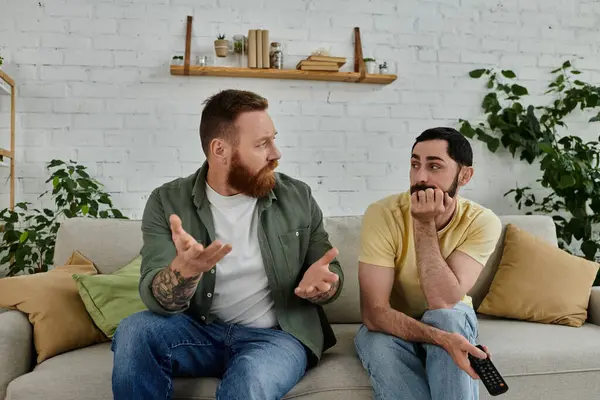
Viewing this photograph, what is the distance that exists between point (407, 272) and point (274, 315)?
441mm

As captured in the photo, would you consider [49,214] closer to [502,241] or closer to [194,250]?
[194,250]

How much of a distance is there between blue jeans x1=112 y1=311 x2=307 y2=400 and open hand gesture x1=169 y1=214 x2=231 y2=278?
0.82 feet

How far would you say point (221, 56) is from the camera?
11.3 feet

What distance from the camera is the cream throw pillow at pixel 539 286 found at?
92.4 inches

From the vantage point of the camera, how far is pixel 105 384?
5.80 feet

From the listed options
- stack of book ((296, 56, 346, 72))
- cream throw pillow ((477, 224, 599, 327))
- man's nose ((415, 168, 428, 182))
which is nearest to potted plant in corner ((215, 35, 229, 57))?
stack of book ((296, 56, 346, 72))

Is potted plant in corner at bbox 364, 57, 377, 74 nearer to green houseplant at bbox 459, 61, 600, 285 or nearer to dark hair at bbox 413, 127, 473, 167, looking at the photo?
green houseplant at bbox 459, 61, 600, 285

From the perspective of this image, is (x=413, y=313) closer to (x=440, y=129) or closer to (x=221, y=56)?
(x=440, y=129)

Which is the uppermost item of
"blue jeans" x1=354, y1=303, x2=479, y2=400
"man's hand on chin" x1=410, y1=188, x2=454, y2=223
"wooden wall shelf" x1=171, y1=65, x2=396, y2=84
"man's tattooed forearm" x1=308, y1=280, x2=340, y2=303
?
"wooden wall shelf" x1=171, y1=65, x2=396, y2=84

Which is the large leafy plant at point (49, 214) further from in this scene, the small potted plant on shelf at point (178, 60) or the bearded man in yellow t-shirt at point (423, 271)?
the bearded man in yellow t-shirt at point (423, 271)

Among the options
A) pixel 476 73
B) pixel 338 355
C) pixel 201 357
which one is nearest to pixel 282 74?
pixel 476 73

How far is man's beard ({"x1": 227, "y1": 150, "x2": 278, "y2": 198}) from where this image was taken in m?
1.93

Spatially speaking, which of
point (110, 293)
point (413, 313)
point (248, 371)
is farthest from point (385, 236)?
point (110, 293)

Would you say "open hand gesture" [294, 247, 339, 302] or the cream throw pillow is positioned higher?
"open hand gesture" [294, 247, 339, 302]
